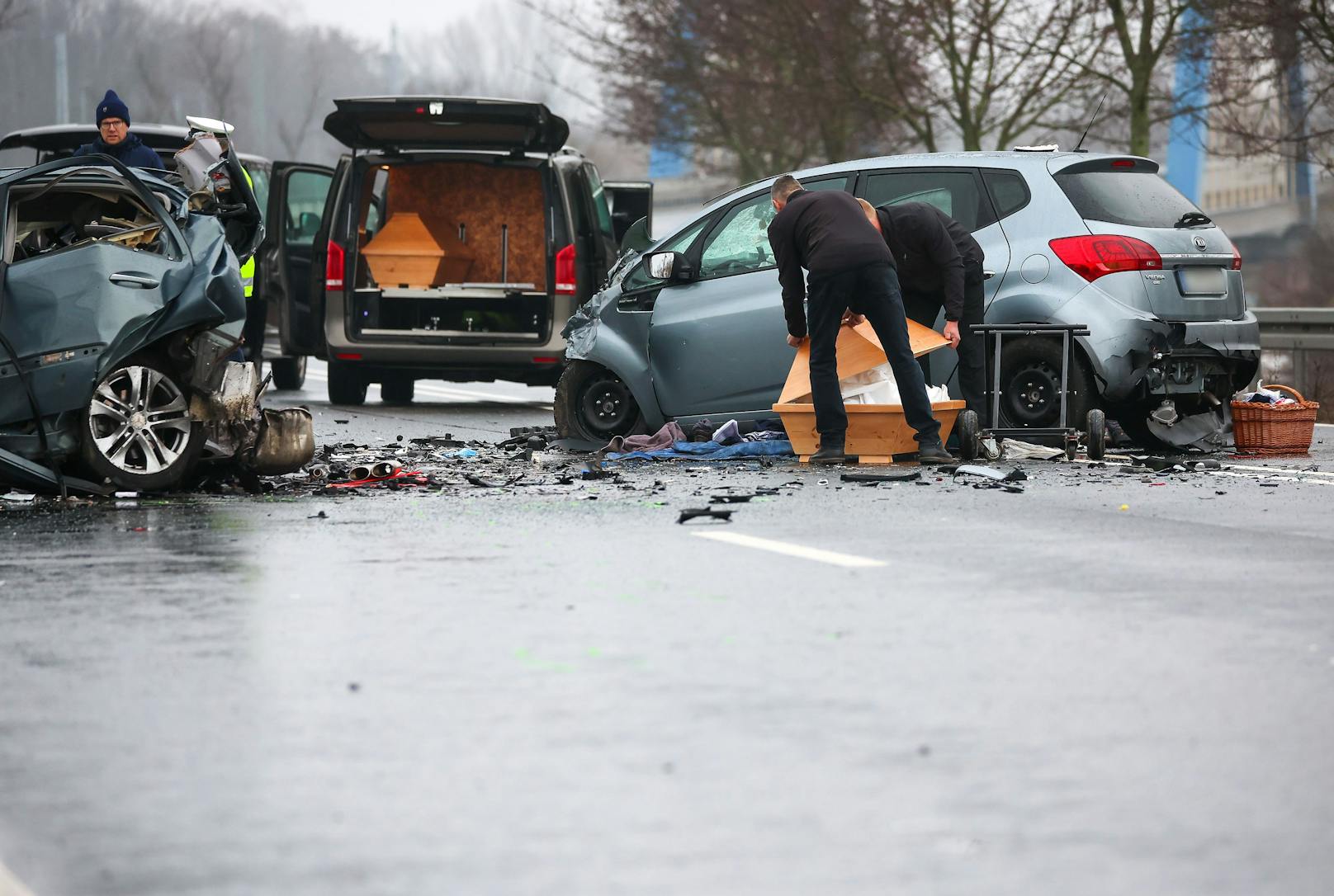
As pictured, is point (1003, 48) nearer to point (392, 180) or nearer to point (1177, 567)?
point (392, 180)

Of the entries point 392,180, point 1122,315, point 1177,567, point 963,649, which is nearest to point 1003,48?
point 392,180

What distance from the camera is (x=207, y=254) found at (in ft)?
36.3

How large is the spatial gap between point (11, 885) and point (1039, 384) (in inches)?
369

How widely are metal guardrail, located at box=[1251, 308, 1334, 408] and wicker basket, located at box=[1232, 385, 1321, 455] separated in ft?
A: 16.4

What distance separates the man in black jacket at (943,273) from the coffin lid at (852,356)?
19 cm

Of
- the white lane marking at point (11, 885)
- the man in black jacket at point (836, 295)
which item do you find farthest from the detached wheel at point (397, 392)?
the white lane marking at point (11, 885)

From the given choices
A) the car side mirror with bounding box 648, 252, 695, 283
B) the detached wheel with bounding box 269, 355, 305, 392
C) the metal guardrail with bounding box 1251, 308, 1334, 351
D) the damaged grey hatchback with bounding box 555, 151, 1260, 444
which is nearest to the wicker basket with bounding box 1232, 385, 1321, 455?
the damaged grey hatchback with bounding box 555, 151, 1260, 444

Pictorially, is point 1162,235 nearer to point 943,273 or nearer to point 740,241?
point 943,273

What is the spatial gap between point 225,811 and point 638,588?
3.15 m

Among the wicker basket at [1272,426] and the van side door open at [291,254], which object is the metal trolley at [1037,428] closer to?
the wicker basket at [1272,426]

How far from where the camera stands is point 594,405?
14.3 metres

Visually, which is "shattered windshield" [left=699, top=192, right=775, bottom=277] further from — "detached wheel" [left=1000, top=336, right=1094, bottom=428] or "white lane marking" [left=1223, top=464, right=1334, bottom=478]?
"white lane marking" [left=1223, top=464, right=1334, bottom=478]

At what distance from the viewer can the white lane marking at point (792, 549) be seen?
8.31 m

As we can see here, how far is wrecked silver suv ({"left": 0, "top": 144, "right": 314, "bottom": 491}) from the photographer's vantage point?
1049cm
